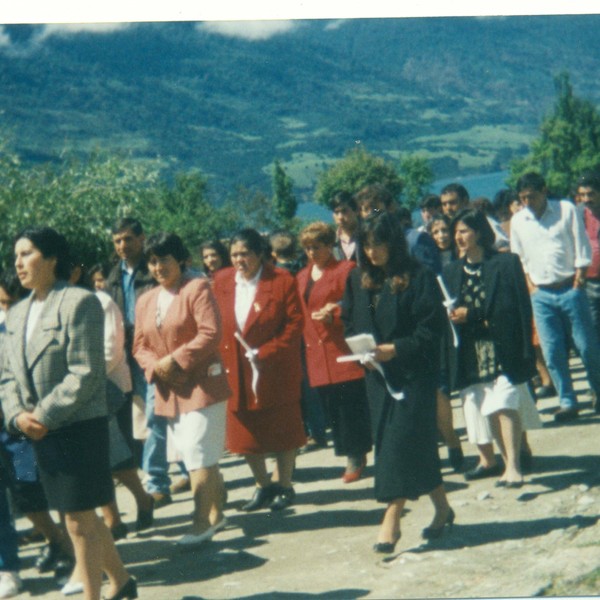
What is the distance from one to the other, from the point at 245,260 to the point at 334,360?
1141mm

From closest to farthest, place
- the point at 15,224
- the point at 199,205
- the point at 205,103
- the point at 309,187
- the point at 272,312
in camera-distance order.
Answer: the point at 272,312 → the point at 309,187 → the point at 205,103 → the point at 199,205 → the point at 15,224

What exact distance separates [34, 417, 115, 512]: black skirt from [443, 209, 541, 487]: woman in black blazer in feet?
9.14

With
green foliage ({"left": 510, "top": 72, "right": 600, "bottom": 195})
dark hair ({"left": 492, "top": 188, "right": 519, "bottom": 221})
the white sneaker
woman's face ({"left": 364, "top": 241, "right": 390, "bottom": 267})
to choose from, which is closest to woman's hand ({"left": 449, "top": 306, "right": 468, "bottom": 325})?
woman's face ({"left": 364, "top": 241, "right": 390, "bottom": 267})

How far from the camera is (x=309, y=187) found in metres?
10.2

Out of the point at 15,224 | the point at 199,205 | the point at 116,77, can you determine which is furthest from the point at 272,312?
the point at 15,224

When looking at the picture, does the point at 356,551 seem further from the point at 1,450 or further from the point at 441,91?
the point at 441,91

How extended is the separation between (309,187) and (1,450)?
4.42 meters

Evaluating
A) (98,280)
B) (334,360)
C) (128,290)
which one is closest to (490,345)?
(334,360)

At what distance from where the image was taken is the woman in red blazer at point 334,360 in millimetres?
8094

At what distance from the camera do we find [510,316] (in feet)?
23.7

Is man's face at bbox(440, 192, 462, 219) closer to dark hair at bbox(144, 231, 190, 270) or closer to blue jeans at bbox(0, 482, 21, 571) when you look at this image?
dark hair at bbox(144, 231, 190, 270)

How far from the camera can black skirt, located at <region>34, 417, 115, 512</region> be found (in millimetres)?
5367

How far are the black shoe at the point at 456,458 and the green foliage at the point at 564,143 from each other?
10.6 feet

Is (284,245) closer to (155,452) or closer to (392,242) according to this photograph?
(155,452)
